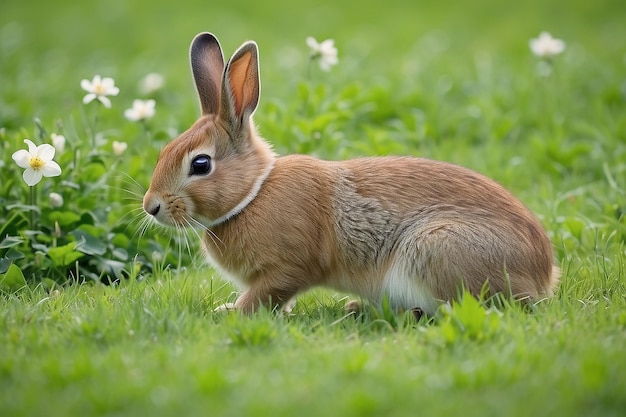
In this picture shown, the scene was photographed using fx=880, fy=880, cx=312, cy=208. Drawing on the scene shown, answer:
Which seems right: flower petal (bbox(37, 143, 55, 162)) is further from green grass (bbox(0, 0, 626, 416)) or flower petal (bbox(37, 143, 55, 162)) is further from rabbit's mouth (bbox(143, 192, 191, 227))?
rabbit's mouth (bbox(143, 192, 191, 227))

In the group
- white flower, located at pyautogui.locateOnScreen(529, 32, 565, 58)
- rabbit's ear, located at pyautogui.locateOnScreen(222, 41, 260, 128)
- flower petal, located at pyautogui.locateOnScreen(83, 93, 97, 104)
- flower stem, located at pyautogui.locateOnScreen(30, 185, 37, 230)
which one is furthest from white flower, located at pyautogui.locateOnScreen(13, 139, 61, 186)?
white flower, located at pyautogui.locateOnScreen(529, 32, 565, 58)

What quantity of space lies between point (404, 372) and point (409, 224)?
4.52ft

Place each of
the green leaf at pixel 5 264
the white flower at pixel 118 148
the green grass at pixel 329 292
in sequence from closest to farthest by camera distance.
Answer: the green grass at pixel 329 292
the green leaf at pixel 5 264
the white flower at pixel 118 148

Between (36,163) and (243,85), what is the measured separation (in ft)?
4.58

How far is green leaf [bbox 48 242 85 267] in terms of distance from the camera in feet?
18.9

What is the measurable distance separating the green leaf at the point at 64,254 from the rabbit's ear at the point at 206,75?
1.25 m

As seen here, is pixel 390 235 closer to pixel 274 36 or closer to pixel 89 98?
pixel 89 98

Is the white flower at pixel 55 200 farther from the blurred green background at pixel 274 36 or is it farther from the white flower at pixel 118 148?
the blurred green background at pixel 274 36

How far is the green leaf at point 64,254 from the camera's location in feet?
18.9

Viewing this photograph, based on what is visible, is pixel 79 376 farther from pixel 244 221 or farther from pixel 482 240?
pixel 482 240

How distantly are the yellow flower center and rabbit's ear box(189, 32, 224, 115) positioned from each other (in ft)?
3.51

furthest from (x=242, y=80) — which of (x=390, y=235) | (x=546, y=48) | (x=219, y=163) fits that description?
(x=546, y=48)


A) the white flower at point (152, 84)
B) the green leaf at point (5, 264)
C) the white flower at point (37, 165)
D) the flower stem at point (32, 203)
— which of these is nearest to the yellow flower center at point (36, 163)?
the white flower at point (37, 165)

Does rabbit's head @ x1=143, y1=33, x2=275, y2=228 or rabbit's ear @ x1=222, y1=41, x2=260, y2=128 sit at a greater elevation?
rabbit's ear @ x1=222, y1=41, x2=260, y2=128
